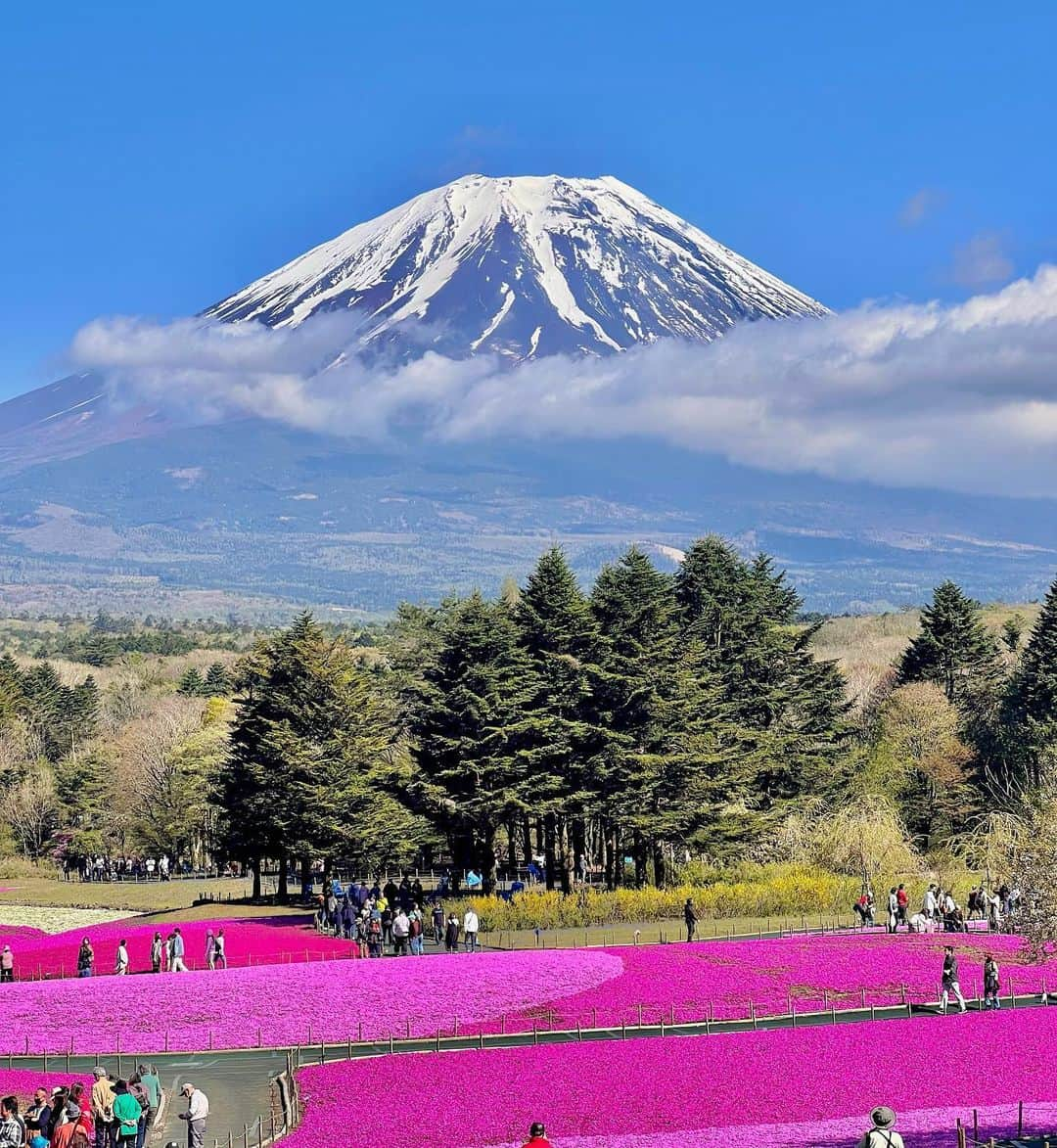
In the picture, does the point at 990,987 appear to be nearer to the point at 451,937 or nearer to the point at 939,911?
the point at 939,911

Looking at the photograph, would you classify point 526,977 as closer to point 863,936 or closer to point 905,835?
point 863,936

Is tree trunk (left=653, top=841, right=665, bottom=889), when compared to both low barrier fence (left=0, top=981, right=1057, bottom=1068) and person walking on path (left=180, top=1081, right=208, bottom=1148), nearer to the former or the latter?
low barrier fence (left=0, top=981, right=1057, bottom=1068)

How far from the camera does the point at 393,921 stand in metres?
50.2

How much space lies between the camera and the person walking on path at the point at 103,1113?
88.9 feet

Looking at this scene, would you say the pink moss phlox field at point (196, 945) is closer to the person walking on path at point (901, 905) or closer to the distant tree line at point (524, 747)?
the distant tree line at point (524, 747)

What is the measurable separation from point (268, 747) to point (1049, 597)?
44.1 meters

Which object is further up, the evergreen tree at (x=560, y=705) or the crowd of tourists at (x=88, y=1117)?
the evergreen tree at (x=560, y=705)

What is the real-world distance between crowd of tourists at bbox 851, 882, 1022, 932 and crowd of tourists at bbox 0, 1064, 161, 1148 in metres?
28.0

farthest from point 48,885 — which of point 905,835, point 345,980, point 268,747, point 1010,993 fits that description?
point 1010,993

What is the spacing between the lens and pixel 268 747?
65.6m

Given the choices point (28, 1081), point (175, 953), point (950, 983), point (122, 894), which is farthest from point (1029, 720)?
point (28, 1081)

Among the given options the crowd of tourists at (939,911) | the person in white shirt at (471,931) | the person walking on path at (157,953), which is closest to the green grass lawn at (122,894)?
the person in white shirt at (471,931)

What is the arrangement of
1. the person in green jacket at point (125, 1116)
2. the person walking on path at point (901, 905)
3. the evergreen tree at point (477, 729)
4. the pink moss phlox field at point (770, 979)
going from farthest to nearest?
the evergreen tree at point (477, 729), the person walking on path at point (901, 905), the pink moss phlox field at point (770, 979), the person in green jacket at point (125, 1116)

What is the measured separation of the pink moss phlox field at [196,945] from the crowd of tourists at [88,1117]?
20.1 m
